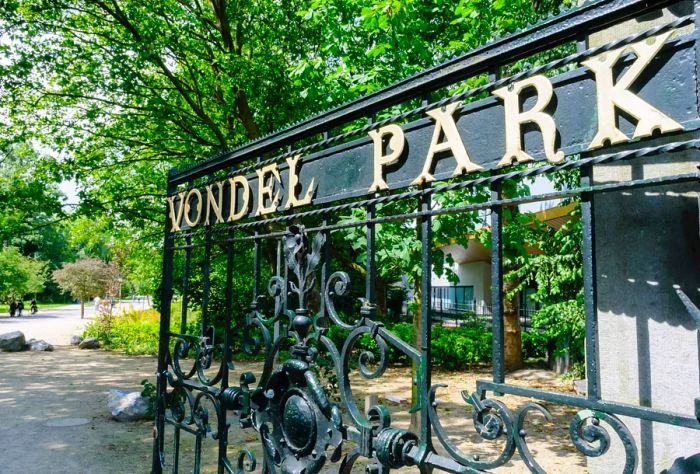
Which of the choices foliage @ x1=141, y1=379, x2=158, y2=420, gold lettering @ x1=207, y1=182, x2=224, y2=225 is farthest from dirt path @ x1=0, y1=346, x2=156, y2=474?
Result: gold lettering @ x1=207, y1=182, x2=224, y2=225

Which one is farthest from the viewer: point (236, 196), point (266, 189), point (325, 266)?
point (236, 196)

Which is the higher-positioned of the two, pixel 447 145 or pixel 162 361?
pixel 447 145

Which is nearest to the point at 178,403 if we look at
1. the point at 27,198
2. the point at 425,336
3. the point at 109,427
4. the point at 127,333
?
the point at 425,336

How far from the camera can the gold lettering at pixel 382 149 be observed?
7.19 ft

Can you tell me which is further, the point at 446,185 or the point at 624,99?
the point at 446,185

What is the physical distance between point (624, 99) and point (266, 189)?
76.6 inches

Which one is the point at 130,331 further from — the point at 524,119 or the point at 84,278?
the point at 524,119

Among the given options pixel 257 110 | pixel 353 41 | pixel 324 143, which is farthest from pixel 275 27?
pixel 324 143

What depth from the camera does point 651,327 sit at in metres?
1.79

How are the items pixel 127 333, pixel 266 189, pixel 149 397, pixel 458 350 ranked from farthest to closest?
1. pixel 127 333
2. pixel 458 350
3. pixel 149 397
4. pixel 266 189

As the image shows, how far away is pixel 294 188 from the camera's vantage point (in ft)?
8.95

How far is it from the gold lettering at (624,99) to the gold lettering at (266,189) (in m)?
1.75

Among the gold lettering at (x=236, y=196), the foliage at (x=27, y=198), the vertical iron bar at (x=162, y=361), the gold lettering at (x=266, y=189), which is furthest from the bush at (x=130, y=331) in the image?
the gold lettering at (x=266, y=189)

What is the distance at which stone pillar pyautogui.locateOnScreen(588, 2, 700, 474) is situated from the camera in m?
1.71
